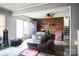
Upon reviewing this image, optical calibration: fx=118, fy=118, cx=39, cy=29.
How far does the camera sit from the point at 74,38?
1943mm

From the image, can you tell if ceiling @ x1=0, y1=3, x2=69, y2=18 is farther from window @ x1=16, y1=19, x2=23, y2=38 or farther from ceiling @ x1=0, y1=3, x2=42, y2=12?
window @ x1=16, y1=19, x2=23, y2=38

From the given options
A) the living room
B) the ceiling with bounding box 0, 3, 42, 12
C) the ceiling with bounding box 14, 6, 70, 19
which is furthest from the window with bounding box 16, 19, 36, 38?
the ceiling with bounding box 0, 3, 42, 12

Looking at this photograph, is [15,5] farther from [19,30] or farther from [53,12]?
[53,12]

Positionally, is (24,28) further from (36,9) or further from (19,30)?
(36,9)

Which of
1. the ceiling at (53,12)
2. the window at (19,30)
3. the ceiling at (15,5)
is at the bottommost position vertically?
the window at (19,30)

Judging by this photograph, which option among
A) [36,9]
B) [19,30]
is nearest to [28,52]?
[19,30]

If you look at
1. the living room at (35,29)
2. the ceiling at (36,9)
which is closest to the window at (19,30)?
the living room at (35,29)

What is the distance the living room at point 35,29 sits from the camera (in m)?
1.95

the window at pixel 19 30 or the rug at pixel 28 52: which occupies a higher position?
the window at pixel 19 30

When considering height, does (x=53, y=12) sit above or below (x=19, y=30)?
above

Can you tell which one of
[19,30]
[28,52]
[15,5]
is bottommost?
[28,52]

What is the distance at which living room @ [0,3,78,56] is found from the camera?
1950mm

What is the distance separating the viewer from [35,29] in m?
2.02

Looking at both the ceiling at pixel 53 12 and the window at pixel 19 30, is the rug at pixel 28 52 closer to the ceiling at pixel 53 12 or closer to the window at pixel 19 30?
the window at pixel 19 30
